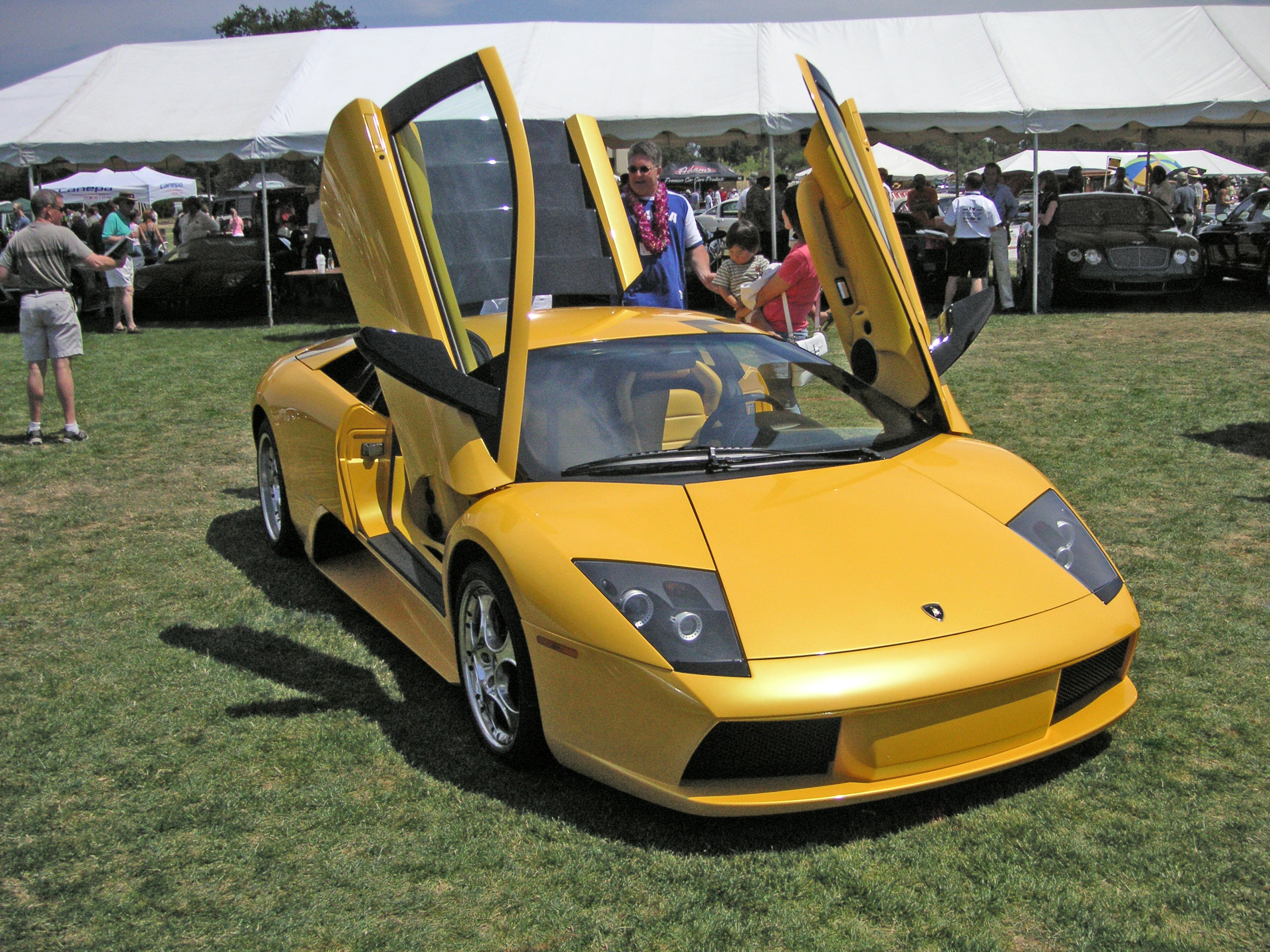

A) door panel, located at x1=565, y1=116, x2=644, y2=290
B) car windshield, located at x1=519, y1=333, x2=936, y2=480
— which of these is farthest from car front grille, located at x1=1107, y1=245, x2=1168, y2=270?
car windshield, located at x1=519, y1=333, x2=936, y2=480

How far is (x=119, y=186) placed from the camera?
132 feet

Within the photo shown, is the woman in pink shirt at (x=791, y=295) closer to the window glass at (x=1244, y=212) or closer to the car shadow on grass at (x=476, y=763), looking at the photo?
the car shadow on grass at (x=476, y=763)

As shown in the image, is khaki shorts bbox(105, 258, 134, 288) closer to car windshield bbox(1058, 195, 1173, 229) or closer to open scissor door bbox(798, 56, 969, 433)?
car windshield bbox(1058, 195, 1173, 229)

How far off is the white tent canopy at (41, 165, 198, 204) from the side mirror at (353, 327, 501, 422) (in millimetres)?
38823

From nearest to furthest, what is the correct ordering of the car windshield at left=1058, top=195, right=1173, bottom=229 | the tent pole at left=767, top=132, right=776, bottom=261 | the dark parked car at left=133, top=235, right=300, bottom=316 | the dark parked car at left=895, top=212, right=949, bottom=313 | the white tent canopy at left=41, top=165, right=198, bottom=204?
the tent pole at left=767, top=132, right=776, bottom=261 → the car windshield at left=1058, top=195, right=1173, bottom=229 → the dark parked car at left=895, top=212, right=949, bottom=313 → the dark parked car at left=133, top=235, right=300, bottom=316 → the white tent canopy at left=41, top=165, right=198, bottom=204

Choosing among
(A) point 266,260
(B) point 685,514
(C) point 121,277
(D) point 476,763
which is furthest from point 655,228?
(C) point 121,277

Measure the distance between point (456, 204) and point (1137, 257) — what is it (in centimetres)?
1220

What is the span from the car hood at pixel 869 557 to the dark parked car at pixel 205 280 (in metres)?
14.3

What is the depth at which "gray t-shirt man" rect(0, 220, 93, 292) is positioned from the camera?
25.2ft

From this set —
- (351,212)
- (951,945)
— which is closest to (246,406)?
(351,212)

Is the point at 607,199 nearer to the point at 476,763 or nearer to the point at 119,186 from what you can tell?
the point at 476,763

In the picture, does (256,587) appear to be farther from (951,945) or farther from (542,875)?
(951,945)

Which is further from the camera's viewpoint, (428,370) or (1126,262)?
(1126,262)

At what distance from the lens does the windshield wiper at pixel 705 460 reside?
10.8 ft
